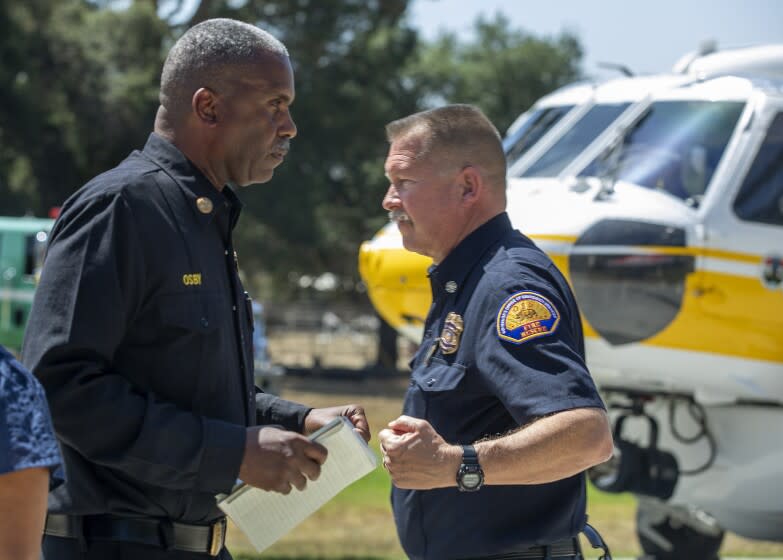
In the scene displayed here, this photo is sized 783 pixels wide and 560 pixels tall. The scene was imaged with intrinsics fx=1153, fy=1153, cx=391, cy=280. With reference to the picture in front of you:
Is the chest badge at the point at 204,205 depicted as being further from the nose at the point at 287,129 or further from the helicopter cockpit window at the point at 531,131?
the helicopter cockpit window at the point at 531,131

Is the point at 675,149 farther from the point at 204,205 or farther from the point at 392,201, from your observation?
the point at 204,205

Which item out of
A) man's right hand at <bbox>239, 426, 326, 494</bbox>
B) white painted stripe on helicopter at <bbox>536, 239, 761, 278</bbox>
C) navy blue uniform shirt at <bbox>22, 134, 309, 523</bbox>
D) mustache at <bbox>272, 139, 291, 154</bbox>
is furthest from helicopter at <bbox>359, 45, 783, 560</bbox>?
man's right hand at <bbox>239, 426, 326, 494</bbox>

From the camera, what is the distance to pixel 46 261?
262cm

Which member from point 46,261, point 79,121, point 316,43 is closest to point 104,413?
point 46,261

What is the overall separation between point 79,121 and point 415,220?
2295 centimetres

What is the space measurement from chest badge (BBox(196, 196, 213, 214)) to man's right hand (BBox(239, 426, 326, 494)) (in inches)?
23.3

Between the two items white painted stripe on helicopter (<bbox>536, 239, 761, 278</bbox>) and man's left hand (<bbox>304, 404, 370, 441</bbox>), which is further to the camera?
white painted stripe on helicopter (<bbox>536, 239, 761, 278</bbox>)

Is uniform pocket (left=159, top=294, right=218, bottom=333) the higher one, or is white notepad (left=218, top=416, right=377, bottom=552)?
uniform pocket (left=159, top=294, right=218, bottom=333)

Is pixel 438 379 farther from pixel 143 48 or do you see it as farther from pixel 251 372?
pixel 143 48

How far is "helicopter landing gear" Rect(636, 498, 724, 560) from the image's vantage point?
27.9 ft

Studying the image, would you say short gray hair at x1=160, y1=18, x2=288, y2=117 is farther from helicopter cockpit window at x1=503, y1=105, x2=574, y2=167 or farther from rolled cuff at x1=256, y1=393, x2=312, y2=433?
helicopter cockpit window at x1=503, y1=105, x2=574, y2=167

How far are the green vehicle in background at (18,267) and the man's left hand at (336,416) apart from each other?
42.6ft

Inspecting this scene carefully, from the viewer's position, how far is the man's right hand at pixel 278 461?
2500mm

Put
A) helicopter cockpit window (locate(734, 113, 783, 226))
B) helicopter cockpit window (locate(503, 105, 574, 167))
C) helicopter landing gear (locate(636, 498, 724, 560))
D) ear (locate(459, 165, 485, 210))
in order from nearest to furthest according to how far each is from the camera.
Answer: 1. ear (locate(459, 165, 485, 210))
2. helicopter cockpit window (locate(734, 113, 783, 226))
3. helicopter cockpit window (locate(503, 105, 574, 167))
4. helicopter landing gear (locate(636, 498, 724, 560))
